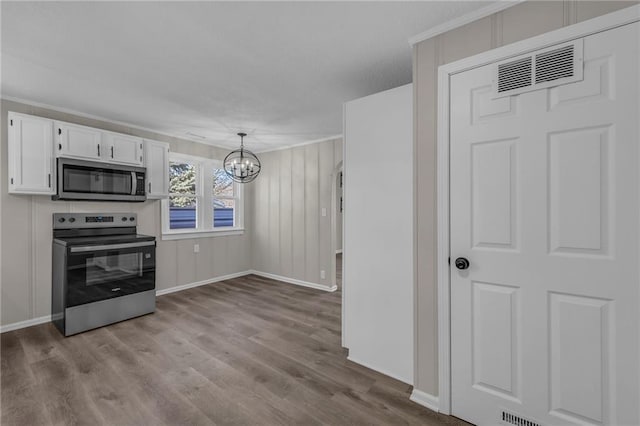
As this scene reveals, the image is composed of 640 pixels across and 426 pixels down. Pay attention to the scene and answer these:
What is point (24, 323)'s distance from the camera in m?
3.03

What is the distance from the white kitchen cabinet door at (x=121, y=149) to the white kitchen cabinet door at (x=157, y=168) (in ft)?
0.37

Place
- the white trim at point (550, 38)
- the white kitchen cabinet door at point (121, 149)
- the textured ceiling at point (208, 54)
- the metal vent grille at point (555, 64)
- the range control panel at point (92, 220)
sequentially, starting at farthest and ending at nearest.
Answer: the white kitchen cabinet door at point (121, 149) → the range control panel at point (92, 220) → the textured ceiling at point (208, 54) → the metal vent grille at point (555, 64) → the white trim at point (550, 38)

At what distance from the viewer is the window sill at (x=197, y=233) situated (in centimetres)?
429

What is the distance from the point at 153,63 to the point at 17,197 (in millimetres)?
2310

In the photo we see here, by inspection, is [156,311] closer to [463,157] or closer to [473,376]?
[473,376]

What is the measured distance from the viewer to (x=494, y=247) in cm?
163

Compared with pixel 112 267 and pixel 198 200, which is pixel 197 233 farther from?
pixel 112 267

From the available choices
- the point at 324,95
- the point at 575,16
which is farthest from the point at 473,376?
the point at 324,95

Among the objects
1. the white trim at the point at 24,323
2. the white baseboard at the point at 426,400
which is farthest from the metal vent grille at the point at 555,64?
the white trim at the point at 24,323

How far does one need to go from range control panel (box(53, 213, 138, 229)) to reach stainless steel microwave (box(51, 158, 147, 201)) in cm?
27

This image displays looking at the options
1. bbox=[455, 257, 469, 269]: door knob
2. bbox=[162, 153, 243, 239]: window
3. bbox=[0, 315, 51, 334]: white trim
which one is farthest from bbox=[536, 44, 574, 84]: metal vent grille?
bbox=[0, 315, 51, 334]: white trim

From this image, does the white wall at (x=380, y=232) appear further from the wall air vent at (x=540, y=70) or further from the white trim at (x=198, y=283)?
the white trim at (x=198, y=283)

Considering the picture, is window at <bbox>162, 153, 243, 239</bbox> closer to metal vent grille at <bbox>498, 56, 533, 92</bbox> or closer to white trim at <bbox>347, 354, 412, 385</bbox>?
white trim at <bbox>347, 354, 412, 385</bbox>

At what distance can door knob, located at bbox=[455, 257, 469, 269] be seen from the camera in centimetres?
170
